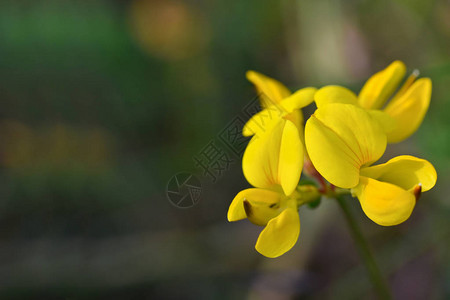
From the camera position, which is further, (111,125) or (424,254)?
(111,125)

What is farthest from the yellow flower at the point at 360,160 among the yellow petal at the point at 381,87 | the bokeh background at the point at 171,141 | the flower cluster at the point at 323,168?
the bokeh background at the point at 171,141

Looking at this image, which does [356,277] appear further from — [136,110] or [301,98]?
[136,110]

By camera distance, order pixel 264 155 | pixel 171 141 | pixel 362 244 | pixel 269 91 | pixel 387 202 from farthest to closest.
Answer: pixel 171 141 → pixel 269 91 → pixel 362 244 → pixel 264 155 → pixel 387 202

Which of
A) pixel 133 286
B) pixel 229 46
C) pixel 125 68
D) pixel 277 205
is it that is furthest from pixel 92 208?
pixel 277 205

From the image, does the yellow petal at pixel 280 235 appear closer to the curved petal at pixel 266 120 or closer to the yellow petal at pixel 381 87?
the curved petal at pixel 266 120

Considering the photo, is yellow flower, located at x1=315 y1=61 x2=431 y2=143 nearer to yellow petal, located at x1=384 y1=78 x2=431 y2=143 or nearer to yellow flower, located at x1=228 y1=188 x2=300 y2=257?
yellow petal, located at x1=384 y1=78 x2=431 y2=143

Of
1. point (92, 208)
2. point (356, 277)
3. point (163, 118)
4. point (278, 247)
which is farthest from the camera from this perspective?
point (163, 118)

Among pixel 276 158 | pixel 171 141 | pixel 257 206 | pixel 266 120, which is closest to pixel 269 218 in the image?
pixel 257 206

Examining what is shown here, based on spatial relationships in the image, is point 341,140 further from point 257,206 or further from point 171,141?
point 171,141
